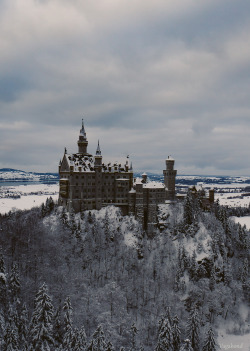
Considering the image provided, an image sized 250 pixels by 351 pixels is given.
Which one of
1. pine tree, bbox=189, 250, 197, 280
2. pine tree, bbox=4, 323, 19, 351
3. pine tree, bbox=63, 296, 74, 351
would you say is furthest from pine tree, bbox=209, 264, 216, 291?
Result: pine tree, bbox=4, 323, 19, 351

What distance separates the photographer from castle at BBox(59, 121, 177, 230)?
381 feet

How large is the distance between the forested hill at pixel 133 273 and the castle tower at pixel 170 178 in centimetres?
667

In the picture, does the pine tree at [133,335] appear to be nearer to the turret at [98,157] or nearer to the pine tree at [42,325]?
the pine tree at [42,325]

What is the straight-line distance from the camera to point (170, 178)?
129500 mm

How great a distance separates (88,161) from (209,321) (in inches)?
3026

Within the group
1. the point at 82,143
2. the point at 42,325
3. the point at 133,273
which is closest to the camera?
the point at 42,325

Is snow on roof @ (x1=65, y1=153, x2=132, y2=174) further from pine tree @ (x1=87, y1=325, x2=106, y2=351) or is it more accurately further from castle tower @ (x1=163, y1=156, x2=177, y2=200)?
pine tree @ (x1=87, y1=325, x2=106, y2=351)

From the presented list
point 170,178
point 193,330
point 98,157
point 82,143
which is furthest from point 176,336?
point 82,143

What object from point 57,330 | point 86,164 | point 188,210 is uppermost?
point 86,164

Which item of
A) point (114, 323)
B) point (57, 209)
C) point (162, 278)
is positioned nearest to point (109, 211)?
point (57, 209)

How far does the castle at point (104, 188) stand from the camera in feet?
381

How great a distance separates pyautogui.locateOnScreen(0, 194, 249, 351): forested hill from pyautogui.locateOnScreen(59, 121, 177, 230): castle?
428cm

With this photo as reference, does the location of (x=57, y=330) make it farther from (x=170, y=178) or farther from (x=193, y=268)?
(x=170, y=178)

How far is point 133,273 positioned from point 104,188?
119 ft
